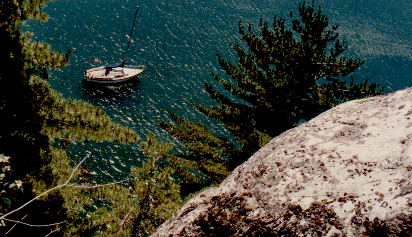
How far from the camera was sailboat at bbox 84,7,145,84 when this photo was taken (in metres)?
32.0

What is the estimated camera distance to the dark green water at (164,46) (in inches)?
1213

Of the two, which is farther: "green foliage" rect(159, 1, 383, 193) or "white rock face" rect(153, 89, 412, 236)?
"green foliage" rect(159, 1, 383, 193)

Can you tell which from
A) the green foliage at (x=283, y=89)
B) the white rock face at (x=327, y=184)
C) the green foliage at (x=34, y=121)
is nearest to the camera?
the white rock face at (x=327, y=184)

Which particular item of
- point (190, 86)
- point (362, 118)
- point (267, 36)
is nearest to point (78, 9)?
point (190, 86)

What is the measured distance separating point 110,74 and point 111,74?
134mm

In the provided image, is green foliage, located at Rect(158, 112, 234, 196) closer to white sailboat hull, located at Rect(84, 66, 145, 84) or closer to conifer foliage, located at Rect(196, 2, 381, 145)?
conifer foliage, located at Rect(196, 2, 381, 145)

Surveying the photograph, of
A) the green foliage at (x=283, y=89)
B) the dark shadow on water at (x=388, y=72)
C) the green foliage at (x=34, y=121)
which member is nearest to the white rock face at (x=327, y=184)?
the green foliage at (x=34, y=121)

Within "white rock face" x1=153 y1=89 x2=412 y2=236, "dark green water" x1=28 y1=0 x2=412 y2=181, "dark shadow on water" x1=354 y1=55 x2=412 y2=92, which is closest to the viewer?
"white rock face" x1=153 y1=89 x2=412 y2=236

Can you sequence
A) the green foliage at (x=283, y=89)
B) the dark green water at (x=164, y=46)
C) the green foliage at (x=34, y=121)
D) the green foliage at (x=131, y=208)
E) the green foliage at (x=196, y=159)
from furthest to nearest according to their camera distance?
the dark green water at (x=164, y=46), the green foliage at (x=196, y=159), the green foliage at (x=283, y=89), the green foliage at (x=131, y=208), the green foliage at (x=34, y=121)

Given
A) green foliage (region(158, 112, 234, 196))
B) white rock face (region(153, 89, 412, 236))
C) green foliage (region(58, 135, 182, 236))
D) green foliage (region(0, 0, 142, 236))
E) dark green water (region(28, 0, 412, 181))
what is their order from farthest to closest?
dark green water (region(28, 0, 412, 181)) < green foliage (region(158, 112, 234, 196)) < green foliage (region(58, 135, 182, 236)) < green foliage (region(0, 0, 142, 236)) < white rock face (region(153, 89, 412, 236))

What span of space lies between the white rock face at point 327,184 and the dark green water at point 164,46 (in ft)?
73.4

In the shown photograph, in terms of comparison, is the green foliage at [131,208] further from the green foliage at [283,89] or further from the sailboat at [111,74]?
the sailboat at [111,74]

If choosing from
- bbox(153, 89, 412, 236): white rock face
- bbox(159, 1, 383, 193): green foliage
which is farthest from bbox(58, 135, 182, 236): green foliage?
bbox(153, 89, 412, 236): white rock face

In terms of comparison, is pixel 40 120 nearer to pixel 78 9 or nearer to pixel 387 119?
pixel 387 119
